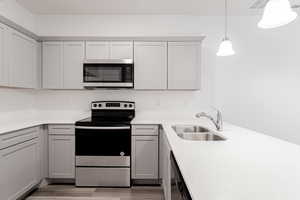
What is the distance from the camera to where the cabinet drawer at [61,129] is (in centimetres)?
276

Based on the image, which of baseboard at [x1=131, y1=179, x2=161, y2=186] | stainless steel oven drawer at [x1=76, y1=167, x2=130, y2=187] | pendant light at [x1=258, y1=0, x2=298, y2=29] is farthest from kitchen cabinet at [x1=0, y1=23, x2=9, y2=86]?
pendant light at [x1=258, y1=0, x2=298, y2=29]

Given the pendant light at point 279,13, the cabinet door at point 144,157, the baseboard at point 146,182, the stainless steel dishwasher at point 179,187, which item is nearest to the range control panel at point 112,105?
the cabinet door at point 144,157

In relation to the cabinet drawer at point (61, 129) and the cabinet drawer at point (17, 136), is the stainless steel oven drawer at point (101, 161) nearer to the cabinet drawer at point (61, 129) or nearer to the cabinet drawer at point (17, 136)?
the cabinet drawer at point (61, 129)

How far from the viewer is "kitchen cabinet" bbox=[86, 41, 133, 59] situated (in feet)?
9.81

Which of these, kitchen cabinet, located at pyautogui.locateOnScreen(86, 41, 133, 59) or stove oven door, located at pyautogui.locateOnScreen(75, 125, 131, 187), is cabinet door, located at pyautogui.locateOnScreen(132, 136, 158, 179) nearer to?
stove oven door, located at pyautogui.locateOnScreen(75, 125, 131, 187)

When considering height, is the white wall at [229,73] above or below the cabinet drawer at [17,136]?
above

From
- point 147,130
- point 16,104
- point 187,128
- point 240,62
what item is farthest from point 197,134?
point 16,104

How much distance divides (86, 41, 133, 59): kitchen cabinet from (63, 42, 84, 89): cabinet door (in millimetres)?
137

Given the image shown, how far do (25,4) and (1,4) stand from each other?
1.27ft

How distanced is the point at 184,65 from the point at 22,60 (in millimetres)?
2284

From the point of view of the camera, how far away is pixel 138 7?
2.98 m

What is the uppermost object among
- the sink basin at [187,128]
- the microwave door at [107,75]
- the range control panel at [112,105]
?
the microwave door at [107,75]

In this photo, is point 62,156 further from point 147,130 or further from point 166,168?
point 166,168

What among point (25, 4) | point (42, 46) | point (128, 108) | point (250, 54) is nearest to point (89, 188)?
point (128, 108)
